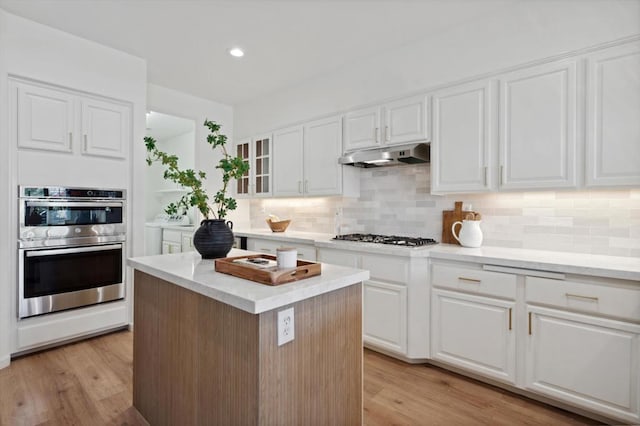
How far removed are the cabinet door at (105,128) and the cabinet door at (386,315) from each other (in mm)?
2681

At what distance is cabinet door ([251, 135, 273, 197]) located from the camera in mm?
4203

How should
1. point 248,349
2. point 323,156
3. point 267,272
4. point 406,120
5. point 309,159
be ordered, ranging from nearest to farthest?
point 248,349 → point 267,272 → point 406,120 → point 323,156 → point 309,159

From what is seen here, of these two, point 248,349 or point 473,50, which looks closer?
point 248,349

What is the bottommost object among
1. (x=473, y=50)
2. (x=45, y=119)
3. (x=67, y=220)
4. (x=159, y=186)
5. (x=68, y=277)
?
(x=68, y=277)

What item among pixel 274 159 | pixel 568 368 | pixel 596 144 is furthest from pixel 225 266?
pixel 274 159

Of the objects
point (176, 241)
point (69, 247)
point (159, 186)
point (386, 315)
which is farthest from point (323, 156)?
point (159, 186)

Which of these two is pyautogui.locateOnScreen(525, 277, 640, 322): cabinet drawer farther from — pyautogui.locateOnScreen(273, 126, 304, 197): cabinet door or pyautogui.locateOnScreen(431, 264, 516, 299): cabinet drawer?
pyautogui.locateOnScreen(273, 126, 304, 197): cabinet door

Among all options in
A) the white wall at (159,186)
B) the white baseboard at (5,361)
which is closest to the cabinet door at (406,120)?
the white baseboard at (5,361)

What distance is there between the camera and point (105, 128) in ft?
10.1

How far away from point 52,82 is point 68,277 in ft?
5.48

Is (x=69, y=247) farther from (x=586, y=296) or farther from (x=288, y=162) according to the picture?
(x=586, y=296)

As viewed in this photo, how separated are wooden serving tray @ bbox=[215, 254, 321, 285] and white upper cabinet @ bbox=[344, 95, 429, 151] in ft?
5.98

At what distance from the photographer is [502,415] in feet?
6.41

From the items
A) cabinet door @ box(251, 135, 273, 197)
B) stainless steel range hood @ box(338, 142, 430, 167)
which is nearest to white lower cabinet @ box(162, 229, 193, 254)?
cabinet door @ box(251, 135, 273, 197)
